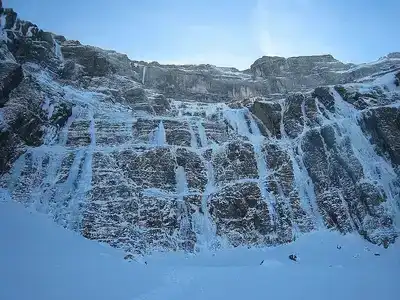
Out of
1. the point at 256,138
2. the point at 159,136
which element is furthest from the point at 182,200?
the point at 256,138

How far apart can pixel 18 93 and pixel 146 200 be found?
18.5 metres

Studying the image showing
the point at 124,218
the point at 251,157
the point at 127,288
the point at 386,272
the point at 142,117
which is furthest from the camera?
the point at 142,117

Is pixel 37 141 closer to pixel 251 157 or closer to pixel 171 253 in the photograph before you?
pixel 171 253

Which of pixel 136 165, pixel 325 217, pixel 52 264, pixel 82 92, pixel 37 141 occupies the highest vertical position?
Answer: pixel 82 92

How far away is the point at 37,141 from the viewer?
40.8m

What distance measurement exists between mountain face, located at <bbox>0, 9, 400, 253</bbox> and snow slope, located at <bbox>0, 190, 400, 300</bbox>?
5.69ft

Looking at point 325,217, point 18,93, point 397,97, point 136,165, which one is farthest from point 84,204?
point 397,97

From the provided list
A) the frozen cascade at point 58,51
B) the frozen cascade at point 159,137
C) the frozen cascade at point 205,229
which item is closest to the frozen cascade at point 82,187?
the frozen cascade at point 159,137

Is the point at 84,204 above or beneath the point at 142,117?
beneath

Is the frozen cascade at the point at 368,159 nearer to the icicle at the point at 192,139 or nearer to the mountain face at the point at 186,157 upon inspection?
the mountain face at the point at 186,157

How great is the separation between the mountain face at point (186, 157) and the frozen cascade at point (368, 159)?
125 mm

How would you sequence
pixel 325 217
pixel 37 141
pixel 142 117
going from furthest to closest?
pixel 142 117
pixel 37 141
pixel 325 217

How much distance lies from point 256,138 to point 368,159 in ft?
40.8

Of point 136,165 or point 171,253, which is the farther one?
point 136,165
